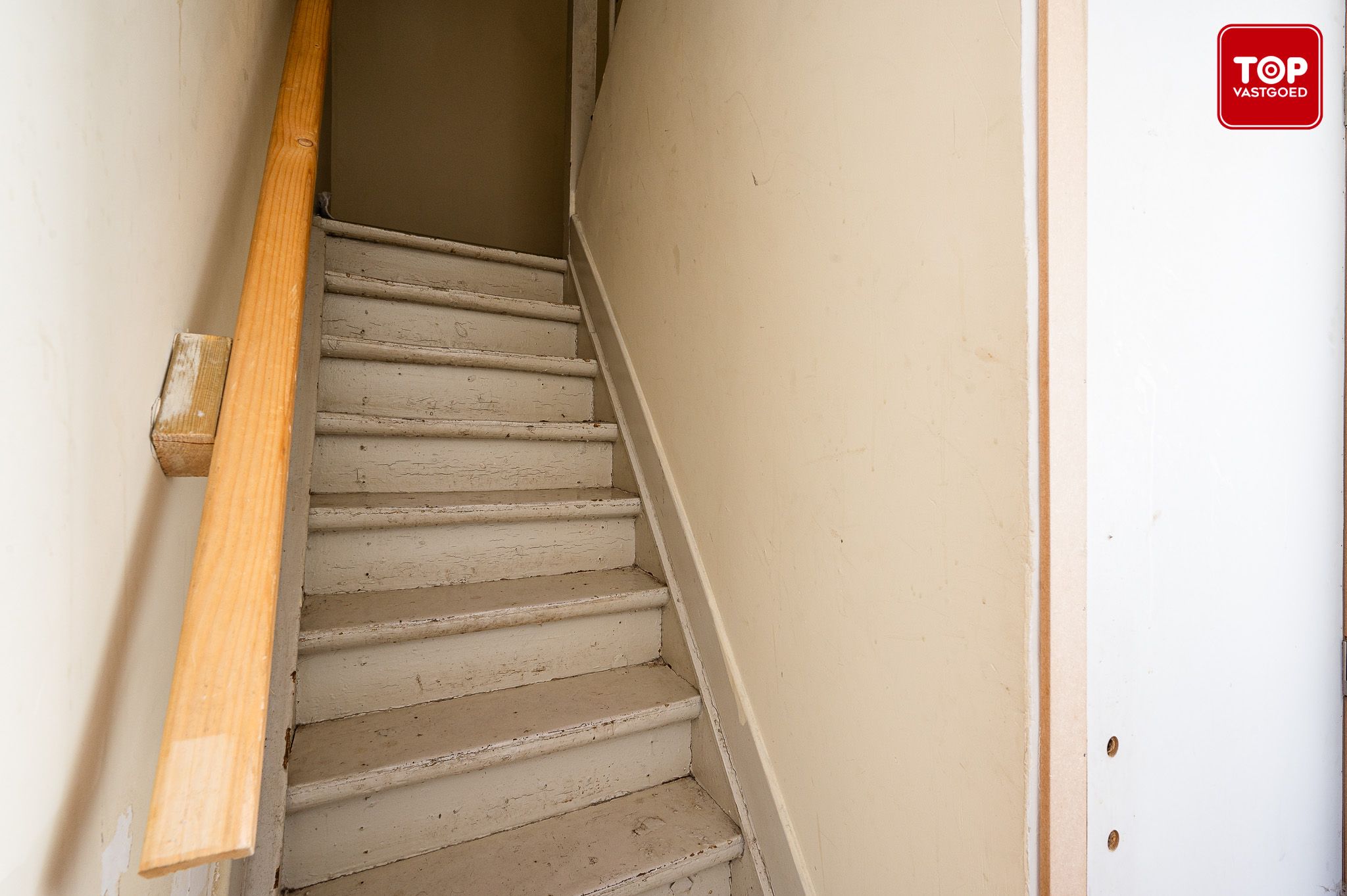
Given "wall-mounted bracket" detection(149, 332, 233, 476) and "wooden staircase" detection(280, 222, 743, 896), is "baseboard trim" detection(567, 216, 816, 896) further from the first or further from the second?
"wall-mounted bracket" detection(149, 332, 233, 476)

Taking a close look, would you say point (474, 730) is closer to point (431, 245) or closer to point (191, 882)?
point (191, 882)

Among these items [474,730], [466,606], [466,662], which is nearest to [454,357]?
[466,606]

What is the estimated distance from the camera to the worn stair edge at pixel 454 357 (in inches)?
65.7

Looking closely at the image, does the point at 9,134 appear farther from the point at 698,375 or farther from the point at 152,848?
the point at 698,375

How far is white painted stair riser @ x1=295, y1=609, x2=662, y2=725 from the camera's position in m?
1.27

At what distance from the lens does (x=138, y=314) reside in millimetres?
521

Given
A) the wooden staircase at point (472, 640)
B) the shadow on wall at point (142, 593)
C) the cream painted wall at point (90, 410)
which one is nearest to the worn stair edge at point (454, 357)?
the wooden staircase at point (472, 640)

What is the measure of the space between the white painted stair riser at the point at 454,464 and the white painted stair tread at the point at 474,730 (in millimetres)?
558

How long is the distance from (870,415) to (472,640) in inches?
38.2

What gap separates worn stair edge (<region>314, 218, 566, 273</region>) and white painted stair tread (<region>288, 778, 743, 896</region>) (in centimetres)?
169

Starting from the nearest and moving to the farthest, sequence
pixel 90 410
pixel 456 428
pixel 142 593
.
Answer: pixel 90 410
pixel 142 593
pixel 456 428

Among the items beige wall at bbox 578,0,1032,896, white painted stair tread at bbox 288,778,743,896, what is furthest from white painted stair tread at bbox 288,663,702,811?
beige wall at bbox 578,0,1032,896

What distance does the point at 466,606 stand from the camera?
139 cm

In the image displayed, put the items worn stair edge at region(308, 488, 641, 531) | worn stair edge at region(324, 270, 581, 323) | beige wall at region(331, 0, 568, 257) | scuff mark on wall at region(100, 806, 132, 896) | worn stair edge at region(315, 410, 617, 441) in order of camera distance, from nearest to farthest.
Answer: scuff mark on wall at region(100, 806, 132, 896) < worn stair edge at region(308, 488, 641, 531) < worn stair edge at region(315, 410, 617, 441) < worn stair edge at region(324, 270, 581, 323) < beige wall at region(331, 0, 568, 257)
